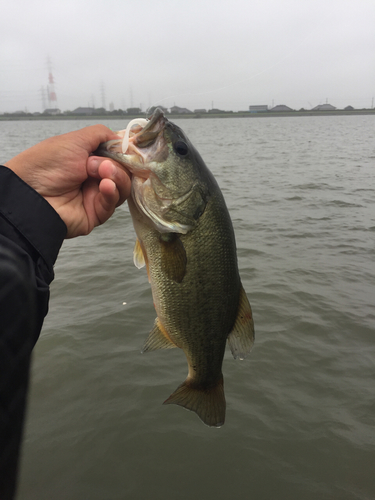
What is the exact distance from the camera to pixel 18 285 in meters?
1.56

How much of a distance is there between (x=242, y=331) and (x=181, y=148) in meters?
1.22

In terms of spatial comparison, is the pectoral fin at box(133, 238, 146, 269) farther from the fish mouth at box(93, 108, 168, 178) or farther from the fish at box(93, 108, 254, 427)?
the fish mouth at box(93, 108, 168, 178)

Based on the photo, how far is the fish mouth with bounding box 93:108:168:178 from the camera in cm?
205

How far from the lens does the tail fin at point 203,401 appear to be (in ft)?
7.33

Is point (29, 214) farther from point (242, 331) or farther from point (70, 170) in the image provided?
point (242, 331)

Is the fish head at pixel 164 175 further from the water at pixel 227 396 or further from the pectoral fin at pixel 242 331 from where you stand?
the water at pixel 227 396

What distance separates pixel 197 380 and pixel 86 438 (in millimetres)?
1641

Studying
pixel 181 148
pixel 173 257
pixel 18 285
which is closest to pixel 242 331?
pixel 173 257

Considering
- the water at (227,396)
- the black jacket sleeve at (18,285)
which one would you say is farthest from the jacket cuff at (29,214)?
the water at (227,396)

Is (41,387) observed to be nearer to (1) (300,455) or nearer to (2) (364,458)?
(1) (300,455)

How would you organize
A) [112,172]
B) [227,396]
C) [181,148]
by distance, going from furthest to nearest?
[227,396] < [181,148] < [112,172]

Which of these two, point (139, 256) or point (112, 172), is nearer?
point (112, 172)

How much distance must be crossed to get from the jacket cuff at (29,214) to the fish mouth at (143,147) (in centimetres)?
51

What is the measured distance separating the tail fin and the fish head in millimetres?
1082
